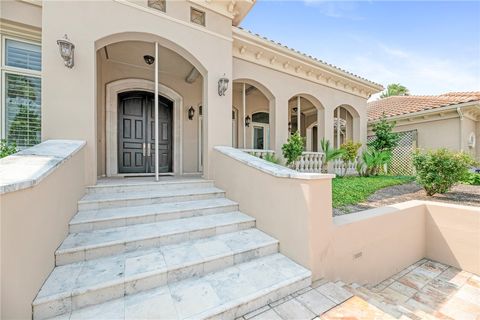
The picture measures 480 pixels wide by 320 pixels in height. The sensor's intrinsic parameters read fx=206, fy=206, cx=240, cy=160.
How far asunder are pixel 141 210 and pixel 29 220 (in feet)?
5.44

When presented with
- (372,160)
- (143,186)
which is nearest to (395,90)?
(372,160)

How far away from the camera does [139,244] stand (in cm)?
264

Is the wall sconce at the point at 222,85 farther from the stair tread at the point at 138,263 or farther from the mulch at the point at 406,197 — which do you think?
the mulch at the point at 406,197

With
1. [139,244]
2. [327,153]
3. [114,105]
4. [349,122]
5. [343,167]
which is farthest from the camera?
[349,122]

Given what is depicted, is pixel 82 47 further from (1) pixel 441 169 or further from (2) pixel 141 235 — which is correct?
(1) pixel 441 169

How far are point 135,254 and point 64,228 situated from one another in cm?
93

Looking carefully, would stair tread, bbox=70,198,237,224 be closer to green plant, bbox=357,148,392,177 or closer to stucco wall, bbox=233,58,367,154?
stucco wall, bbox=233,58,367,154

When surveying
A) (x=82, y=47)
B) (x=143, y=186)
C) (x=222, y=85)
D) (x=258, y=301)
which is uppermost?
(x=82, y=47)

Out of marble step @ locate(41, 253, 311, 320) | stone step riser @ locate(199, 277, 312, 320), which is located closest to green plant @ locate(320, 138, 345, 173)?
marble step @ locate(41, 253, 311, 320)

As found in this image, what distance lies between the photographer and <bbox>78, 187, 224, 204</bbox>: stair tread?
338cm

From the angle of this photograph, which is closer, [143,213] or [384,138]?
[143,213]

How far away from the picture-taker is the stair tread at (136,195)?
11.1ft

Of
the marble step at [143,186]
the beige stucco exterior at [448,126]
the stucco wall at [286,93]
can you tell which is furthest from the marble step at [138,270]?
the beige stucco exterior at [448,126]

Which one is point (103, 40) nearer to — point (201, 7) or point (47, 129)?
point (47, 129)
